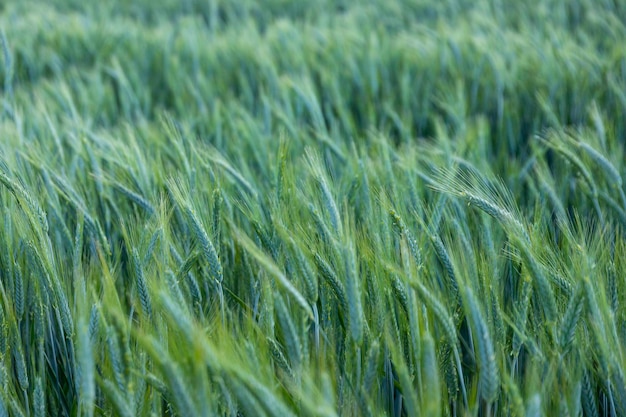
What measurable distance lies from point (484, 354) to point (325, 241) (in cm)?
35

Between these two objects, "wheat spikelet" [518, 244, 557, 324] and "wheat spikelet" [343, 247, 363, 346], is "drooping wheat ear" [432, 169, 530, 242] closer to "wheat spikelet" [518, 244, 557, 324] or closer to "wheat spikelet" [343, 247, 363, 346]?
"wheat spikelet" [518, 244, 557, 324]

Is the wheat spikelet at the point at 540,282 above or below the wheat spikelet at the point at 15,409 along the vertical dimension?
above

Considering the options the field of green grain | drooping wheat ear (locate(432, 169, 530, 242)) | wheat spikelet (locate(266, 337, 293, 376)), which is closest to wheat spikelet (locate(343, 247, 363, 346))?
the field of green grain

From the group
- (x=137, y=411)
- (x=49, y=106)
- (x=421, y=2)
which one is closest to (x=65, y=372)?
(x=137, y=411)

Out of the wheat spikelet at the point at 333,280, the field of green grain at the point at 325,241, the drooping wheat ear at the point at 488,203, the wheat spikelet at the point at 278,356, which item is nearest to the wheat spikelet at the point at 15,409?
the field of green grain at the point at 325,241

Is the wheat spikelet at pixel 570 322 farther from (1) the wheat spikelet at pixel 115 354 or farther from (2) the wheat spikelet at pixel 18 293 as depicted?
(2) the wheat spikelet at pixel 18 293

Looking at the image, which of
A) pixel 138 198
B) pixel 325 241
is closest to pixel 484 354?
pixel 325 241

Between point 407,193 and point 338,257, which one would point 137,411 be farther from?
point 407,193

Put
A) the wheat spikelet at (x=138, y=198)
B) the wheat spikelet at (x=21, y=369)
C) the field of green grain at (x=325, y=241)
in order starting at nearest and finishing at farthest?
the field of green grain at (x=325, y=241)
the wheat spikelet at (x=21, y=369)
the wheat spikelet at (x=138, y=198)

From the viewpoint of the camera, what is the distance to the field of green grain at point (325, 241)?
905 millimetres

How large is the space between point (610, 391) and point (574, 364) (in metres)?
0.07

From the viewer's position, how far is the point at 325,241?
1.10m

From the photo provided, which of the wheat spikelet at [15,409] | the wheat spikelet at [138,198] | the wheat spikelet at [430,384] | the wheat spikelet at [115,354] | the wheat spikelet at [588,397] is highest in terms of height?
the wheat spikelet at [138,198]

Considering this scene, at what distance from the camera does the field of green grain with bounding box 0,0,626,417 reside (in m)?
0.91
